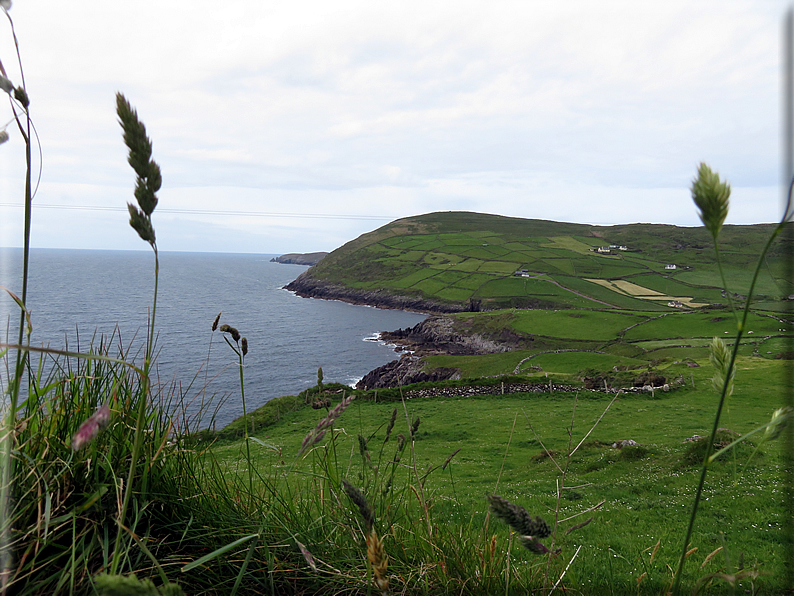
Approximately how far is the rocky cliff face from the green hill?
31 centimetres

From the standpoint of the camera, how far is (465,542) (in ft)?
7.75

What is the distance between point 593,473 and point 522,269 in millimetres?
111853

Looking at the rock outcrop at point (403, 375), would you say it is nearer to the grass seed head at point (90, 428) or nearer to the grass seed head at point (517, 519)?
the grass seed head at point (517, 519)

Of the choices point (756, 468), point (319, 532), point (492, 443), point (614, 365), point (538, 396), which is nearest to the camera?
point (319, 532)

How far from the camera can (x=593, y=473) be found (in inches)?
525

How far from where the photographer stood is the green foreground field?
261 centimetres

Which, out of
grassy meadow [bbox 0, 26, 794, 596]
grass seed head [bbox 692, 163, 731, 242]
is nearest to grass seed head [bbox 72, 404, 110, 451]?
grassy meadow [bbox 0, 26, 794, 596]

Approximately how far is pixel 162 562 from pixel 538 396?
33.6 metres

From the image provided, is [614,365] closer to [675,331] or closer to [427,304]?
[675,331]

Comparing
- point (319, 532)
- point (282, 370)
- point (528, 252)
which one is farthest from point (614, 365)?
point (528, 252)

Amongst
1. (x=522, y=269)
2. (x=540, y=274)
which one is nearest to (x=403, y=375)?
(x=540, y=274)

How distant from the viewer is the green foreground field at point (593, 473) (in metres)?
2.61

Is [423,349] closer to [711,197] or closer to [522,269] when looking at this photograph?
[522,269]

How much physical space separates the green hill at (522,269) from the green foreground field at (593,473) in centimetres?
6689
